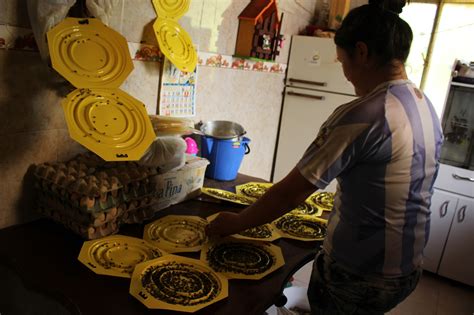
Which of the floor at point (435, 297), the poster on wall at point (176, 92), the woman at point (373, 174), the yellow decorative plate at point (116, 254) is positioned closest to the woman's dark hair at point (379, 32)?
the woman at point (373, 174)

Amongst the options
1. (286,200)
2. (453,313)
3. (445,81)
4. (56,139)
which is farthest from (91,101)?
(445,81)

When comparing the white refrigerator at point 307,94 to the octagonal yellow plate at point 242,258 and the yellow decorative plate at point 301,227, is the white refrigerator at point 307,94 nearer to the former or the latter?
the yellow decorative plate at point 301,227

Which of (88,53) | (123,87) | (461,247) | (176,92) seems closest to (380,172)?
(88,53)

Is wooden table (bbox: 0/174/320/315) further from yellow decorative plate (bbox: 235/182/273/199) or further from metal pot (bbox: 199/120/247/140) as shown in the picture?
metal pot (bbox: 199/120/247/140)

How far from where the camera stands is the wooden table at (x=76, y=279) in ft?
3.13

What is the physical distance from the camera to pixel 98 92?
1.25 meters

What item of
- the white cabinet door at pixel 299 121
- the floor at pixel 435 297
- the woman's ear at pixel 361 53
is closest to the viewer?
the woman's ear at pixel 361 53

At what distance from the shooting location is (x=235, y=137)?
2018 mm

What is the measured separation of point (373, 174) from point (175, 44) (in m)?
1.07

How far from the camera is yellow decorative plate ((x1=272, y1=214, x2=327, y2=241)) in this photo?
1.44 metres

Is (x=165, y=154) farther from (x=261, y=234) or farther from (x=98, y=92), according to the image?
(x=261, y=234)

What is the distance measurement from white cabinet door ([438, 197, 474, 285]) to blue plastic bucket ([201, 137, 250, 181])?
6.25 feet

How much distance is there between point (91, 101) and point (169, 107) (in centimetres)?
69

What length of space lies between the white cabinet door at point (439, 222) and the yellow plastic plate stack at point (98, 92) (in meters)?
2.53
